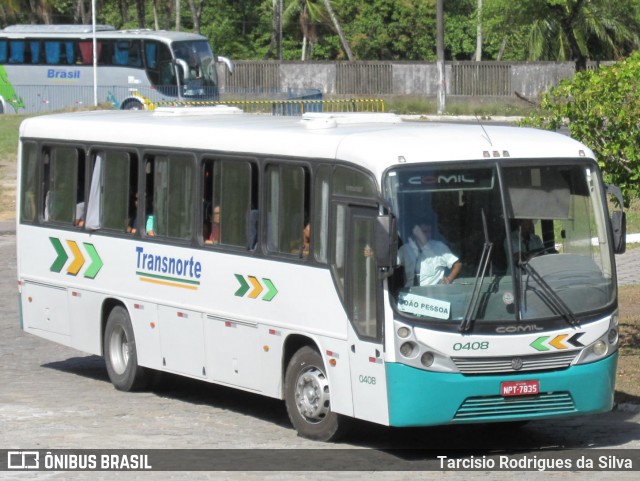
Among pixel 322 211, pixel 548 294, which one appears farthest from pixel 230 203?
pixel 548 294

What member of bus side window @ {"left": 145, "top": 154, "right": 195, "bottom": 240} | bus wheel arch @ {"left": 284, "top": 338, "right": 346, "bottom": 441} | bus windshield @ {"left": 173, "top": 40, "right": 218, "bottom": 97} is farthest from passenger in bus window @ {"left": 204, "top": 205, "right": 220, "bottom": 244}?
bus windshield @ {"left": 173, "top": 40, "right": 218, "bottom": 97}

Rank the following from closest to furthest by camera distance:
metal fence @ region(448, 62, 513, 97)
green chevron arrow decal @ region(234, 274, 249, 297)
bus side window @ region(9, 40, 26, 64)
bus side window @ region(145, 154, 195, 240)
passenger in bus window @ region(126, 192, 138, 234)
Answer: green chevron arrow decal @ region(234, 274, 249, 297) < bus side window @ region(145, 154, 195, 240) < passenger in bus window @ region(126, 192, 138, 234) < bus side window @ region(9, 40, 26, 64) < metal fence @ region(448, 62, 513, 97)

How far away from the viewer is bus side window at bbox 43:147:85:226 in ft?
46.4

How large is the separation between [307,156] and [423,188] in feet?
4.26

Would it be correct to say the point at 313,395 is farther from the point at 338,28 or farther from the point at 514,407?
the point at 338,28

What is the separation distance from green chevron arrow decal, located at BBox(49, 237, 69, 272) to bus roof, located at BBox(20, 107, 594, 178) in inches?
43.4

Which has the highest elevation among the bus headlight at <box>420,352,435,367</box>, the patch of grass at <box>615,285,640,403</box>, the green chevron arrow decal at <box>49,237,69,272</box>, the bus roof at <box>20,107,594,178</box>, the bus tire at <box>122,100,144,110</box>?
the bus roof at <box>20,107,594,178</box>

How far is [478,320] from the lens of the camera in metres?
9.88

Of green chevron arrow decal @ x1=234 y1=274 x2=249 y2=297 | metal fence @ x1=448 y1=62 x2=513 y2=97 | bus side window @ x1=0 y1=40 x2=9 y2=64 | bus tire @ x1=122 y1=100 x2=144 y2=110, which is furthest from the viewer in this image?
metal fence @ x1=448 y1=62 x2=513 y2=97

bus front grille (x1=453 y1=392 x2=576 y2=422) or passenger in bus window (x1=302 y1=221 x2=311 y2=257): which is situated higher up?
passenger in bus window (x1=302 y1=221 x2=311 y2=257)

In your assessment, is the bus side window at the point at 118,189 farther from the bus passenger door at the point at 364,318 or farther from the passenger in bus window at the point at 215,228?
the bus passenger door at the point at 364,318

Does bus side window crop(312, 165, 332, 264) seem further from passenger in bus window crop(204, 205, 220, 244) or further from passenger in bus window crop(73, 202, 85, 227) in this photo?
passenger in bus window crop(73, 202, 85, 227)

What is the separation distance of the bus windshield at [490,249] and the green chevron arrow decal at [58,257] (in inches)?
211

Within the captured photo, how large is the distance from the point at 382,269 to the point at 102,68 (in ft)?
156
